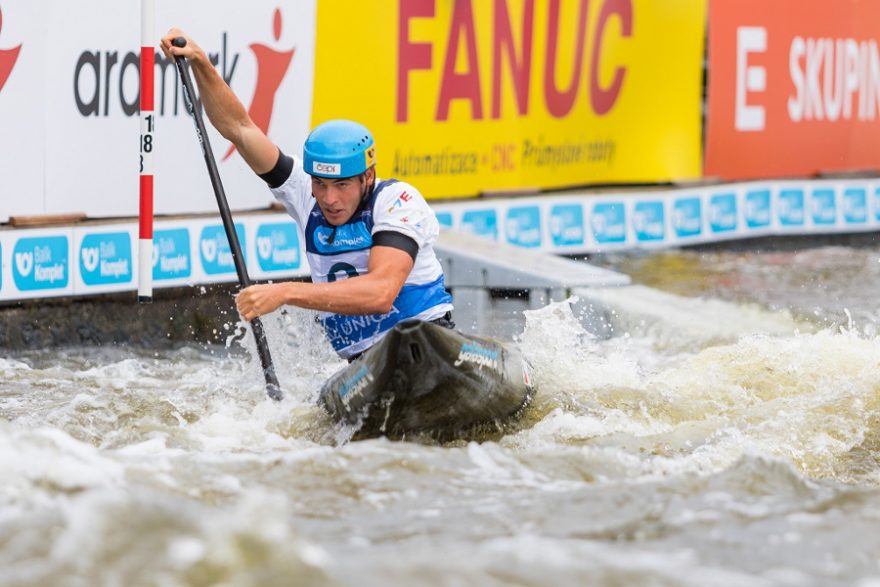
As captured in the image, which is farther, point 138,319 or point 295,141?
point 295,141

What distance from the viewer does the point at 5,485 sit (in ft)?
16.1

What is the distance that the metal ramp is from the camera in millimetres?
10117

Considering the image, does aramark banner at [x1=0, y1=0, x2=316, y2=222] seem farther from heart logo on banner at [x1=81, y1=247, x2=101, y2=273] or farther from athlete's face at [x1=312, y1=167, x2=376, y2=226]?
athlete's face at [x1=312, y1=167, x2=376, y2=226]

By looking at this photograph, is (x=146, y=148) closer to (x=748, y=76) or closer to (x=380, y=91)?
(x=380, y=91)

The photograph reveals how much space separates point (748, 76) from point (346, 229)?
823 centimetres

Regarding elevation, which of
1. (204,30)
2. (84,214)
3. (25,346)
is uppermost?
(204,30)

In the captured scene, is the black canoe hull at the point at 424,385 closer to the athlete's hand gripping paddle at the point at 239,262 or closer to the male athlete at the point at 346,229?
the male athlete at the point at 346,229

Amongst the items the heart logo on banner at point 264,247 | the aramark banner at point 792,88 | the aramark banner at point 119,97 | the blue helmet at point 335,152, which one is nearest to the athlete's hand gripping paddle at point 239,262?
the blue helmet at point 335,152

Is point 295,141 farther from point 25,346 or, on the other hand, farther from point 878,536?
point 878,536

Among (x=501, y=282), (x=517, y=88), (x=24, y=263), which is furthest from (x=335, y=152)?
(x=517, y=88)

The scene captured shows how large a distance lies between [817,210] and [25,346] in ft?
28.8

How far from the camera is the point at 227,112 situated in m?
7.27

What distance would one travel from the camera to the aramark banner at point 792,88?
13984mm

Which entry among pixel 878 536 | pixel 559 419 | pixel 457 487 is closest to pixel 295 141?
pixel 559 419
